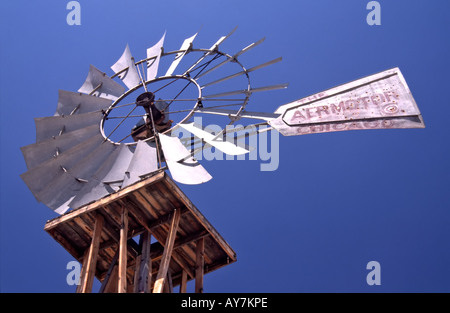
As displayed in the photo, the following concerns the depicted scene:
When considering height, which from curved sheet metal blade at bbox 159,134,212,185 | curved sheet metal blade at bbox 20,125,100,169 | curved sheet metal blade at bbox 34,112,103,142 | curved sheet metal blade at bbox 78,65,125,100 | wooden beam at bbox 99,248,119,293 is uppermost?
curved sheet metal blade at bbox 78,65,125,100

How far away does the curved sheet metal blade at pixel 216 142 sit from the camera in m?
11.1

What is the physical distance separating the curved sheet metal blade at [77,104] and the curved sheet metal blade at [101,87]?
16.2 inches

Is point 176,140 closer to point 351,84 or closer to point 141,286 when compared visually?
point 141,286

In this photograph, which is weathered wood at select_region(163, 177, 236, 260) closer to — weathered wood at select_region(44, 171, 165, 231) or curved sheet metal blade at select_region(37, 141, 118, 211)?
weathered wood at select_region(44, 171, 165, 231)

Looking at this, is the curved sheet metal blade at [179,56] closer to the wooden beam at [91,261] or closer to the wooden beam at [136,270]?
the wooden beam at [91,261]

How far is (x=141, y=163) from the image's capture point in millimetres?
11320

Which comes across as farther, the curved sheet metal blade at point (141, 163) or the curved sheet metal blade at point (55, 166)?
the curved sheet metal blade at point (55, 166)

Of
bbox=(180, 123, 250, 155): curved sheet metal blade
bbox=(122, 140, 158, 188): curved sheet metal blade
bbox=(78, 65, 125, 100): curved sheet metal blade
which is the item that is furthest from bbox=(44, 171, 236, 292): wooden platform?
bbox=(78, 65, 125, 100): curved sheet metal blade

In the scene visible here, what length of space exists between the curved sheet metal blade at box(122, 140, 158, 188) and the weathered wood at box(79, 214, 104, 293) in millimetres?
789

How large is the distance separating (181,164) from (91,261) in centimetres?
213

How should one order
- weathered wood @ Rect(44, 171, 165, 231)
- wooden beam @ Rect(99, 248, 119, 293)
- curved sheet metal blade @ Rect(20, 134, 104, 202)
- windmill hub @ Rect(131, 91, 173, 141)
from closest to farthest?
weathered wood @ Rect(44, 171, 165, 231) < wooden beam @ Rect(99, 248, 119, 293) < curved sheet metal blade @ Rect(20, 134, 104, 202) < windmill hub @ Rect(131, 91, 173, 141)

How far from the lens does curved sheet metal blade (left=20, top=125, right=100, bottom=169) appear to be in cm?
1202

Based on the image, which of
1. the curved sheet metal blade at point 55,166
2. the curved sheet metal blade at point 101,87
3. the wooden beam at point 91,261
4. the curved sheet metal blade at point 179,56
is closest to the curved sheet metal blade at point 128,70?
the curved sheet metal blade at point 101,87

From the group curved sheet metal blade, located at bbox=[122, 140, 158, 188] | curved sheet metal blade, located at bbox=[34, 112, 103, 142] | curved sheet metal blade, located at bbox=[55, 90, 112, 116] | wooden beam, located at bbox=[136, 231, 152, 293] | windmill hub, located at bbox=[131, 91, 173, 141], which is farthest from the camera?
curved sheet metal blade, located at bbox=[55, 90, 112, 116]
